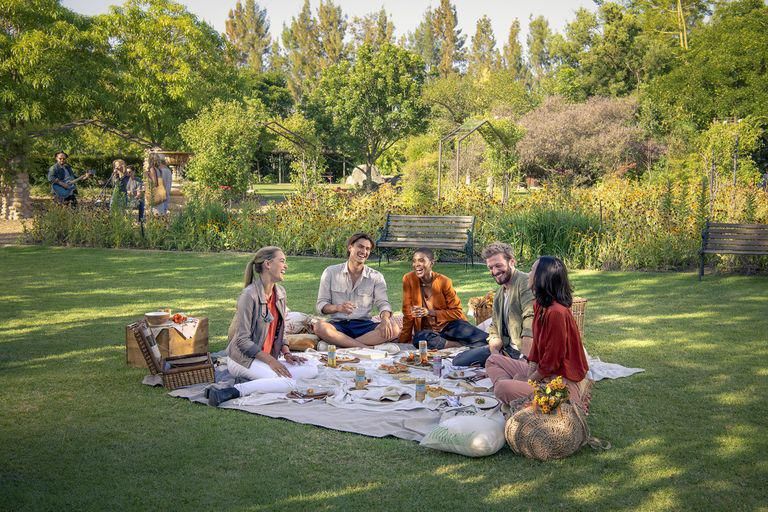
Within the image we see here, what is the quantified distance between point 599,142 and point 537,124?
118 inches

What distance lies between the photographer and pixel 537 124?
34.4m

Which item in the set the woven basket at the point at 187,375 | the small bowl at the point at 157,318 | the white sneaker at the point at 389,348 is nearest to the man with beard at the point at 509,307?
the white sneaker at the point at 389,348

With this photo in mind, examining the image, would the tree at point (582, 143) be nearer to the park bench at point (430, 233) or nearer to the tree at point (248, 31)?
the park bench at point (430, 233)

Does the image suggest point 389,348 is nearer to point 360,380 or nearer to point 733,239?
point 360,380

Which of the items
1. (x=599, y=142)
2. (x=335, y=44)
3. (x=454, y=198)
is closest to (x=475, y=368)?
(x=454, y=198)

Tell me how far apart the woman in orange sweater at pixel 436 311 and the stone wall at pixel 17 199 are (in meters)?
15.8

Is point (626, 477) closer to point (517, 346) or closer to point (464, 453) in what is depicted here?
point (464, 453)

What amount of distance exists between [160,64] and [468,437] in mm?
26987

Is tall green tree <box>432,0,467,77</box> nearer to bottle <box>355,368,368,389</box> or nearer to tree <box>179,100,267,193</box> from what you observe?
tree <box>179,100,267,193</box>

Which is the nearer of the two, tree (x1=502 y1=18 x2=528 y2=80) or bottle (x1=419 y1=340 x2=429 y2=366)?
bottle (x1=419 y1=340 x2=429 y2=366)

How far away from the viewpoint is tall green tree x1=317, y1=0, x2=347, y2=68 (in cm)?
8781

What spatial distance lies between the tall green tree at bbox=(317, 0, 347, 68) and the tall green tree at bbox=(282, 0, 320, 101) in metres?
0.81

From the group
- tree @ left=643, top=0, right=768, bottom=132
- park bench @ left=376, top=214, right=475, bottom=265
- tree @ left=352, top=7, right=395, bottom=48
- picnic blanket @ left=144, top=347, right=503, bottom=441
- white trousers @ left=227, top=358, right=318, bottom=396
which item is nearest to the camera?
picnic blanket @ left=144, top=347, right=503, bottom=441

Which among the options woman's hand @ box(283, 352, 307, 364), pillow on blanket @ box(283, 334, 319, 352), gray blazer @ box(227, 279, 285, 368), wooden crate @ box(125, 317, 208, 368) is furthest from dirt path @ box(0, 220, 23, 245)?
gray blazer @ box(227, 279, 285, 368)
